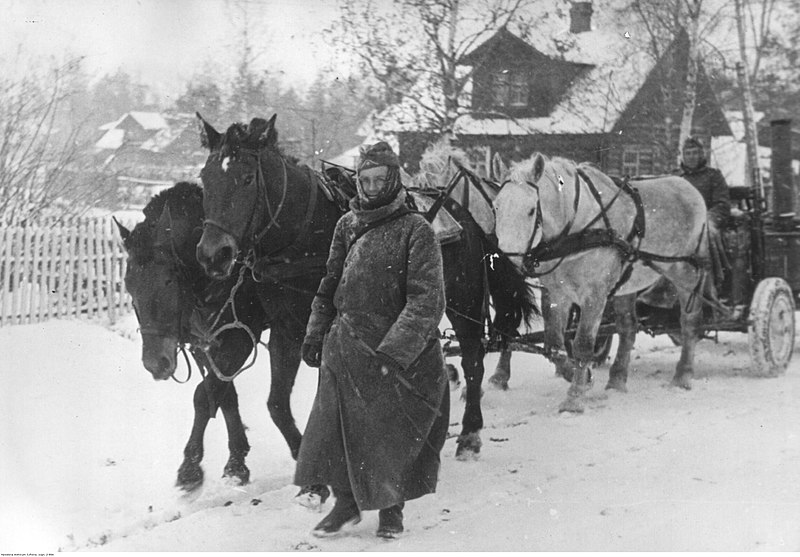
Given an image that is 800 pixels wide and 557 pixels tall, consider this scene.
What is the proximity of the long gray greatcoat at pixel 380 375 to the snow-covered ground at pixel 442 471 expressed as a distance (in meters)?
0.38

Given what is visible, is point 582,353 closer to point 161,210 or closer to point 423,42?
point 423,42

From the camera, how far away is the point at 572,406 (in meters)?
6.07

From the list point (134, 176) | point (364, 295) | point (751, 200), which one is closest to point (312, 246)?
point (364, 295)

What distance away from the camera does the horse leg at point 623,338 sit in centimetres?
704

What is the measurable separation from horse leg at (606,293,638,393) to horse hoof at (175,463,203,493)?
422 centimetres

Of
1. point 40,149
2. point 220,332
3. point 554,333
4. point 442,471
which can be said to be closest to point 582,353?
point 554,333

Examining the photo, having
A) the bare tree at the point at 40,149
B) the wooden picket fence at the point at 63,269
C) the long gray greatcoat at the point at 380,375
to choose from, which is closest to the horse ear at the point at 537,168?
the long gray greatcoat at the point at 380,375

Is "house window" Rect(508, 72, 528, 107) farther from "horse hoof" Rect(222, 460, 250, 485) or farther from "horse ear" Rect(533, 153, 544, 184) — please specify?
"horse hoof" Rect(222, 460, 250, 485)

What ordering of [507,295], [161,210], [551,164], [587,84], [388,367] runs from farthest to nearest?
[587,84], [507,295], [551,164], [161,210], [388,367]

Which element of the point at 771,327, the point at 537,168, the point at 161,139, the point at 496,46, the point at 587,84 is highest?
the point at 496,46

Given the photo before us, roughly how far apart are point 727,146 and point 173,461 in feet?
35.5

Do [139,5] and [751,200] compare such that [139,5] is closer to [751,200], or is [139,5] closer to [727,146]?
[751,200]

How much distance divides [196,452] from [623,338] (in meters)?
4.45

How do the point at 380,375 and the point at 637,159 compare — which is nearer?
the point at 380,375
